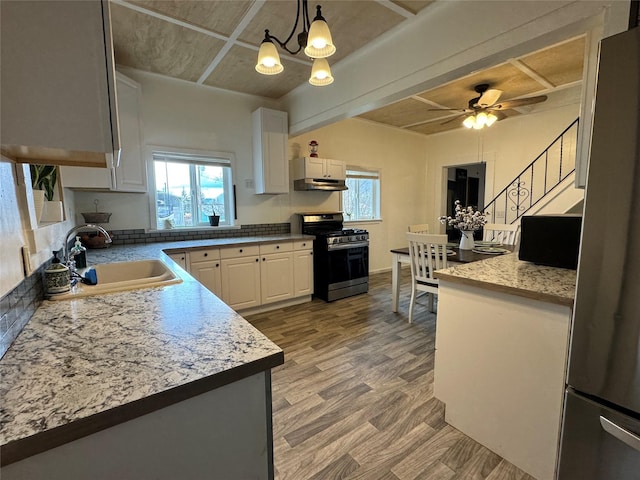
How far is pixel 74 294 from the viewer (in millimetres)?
1316

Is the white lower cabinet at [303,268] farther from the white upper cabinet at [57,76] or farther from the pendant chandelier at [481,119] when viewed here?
the white upper cabinet at [57,76]

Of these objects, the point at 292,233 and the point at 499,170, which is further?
the point at 499,170

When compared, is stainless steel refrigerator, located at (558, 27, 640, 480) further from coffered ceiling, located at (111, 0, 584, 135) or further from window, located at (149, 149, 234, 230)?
window, located at (149, 149, 234, 230)

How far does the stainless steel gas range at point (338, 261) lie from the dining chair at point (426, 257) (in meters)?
1.04

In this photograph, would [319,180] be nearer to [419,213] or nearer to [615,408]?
[419,213]

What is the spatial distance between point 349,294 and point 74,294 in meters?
3.21

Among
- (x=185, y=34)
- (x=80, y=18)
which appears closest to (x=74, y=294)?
(x=80, y=18)

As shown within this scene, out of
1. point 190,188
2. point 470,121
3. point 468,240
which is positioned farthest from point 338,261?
point 470,121

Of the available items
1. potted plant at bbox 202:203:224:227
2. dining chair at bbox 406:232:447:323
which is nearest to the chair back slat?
dining chair at bbox 406:232:447:323

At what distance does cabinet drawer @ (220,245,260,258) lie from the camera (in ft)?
10.7

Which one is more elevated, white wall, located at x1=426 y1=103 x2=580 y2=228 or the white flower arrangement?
white wall, located at x1=426 y1=103 x2=580 y2=228

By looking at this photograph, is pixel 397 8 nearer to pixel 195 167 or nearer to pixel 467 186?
pixel 195 167

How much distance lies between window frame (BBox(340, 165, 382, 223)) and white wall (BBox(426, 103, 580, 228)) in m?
1.40

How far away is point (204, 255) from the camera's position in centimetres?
312
